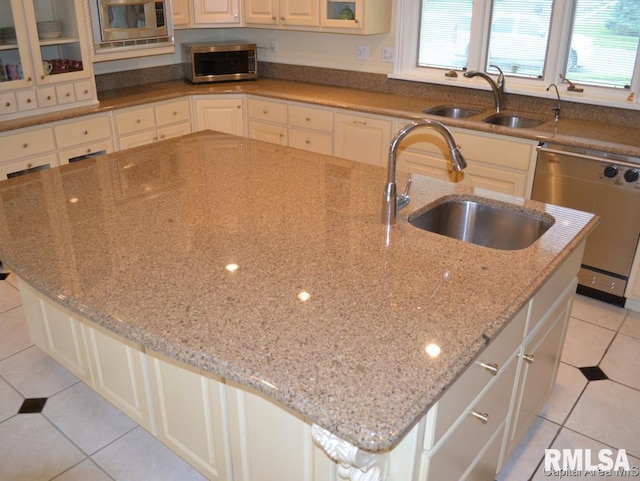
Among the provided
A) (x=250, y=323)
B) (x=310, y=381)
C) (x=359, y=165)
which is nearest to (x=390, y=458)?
(x=310, y=381)

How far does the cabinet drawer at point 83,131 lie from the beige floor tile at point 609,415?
3234 millimetres

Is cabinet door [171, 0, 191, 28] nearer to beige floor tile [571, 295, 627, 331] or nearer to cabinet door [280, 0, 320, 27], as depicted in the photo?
cabinet door [280, 0, 320, 27]

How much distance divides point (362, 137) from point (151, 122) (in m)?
1.53

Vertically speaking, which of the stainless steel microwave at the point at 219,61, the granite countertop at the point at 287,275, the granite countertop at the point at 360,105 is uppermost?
the stainless steel microwave at the point at 219,61

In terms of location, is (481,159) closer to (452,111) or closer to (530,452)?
(452,111)

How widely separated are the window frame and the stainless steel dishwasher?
62 cm

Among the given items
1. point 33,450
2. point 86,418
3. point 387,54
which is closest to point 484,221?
point 86,418

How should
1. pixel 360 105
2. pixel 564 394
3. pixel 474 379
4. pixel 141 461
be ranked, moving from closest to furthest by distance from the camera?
pixel 474 379 → pixel 141 461 → pixel 564 394 → pixel 360 105

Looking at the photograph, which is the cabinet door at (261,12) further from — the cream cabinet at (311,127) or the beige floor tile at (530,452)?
the beige floor tile at (530,452)

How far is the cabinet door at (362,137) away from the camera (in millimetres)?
3764

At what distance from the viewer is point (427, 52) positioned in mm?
4137

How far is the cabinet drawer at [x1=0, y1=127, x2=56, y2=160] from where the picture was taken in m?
3.36

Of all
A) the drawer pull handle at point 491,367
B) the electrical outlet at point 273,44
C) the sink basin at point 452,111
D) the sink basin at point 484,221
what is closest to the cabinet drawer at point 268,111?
the electrical outlet at point 273,44

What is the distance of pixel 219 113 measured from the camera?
14.5 feet
